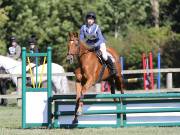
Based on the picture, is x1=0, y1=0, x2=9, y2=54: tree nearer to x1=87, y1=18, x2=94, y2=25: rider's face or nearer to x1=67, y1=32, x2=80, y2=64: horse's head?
x1=87, y1=18, x2=94, y2=25: rider's face

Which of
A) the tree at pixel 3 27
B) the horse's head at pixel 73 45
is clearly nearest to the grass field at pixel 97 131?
the horse's head at pixel 73 45

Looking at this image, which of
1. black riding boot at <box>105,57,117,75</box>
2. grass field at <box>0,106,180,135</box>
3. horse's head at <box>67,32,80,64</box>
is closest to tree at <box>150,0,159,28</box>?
black riding boot at <box>105,57,117,75</box>

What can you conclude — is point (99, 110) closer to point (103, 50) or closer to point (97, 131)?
point (97, 131)

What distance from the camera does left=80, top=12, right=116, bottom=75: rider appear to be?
15164 millimetres

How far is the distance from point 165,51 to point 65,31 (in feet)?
23.3

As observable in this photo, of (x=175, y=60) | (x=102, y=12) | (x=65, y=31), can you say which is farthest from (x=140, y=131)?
(x=102, y=12)

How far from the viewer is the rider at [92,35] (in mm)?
15164

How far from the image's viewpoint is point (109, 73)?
16.2 m

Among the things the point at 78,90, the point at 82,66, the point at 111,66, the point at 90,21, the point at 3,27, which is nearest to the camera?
the point at 78,90

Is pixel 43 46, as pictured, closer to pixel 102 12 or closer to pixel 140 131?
pixel 102 12

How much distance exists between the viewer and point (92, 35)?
1522 centimetres

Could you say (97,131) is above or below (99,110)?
below

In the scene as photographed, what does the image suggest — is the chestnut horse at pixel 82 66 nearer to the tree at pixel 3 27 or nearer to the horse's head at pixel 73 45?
the horse's head at pixel 73 45

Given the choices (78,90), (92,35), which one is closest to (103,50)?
(92,35)
